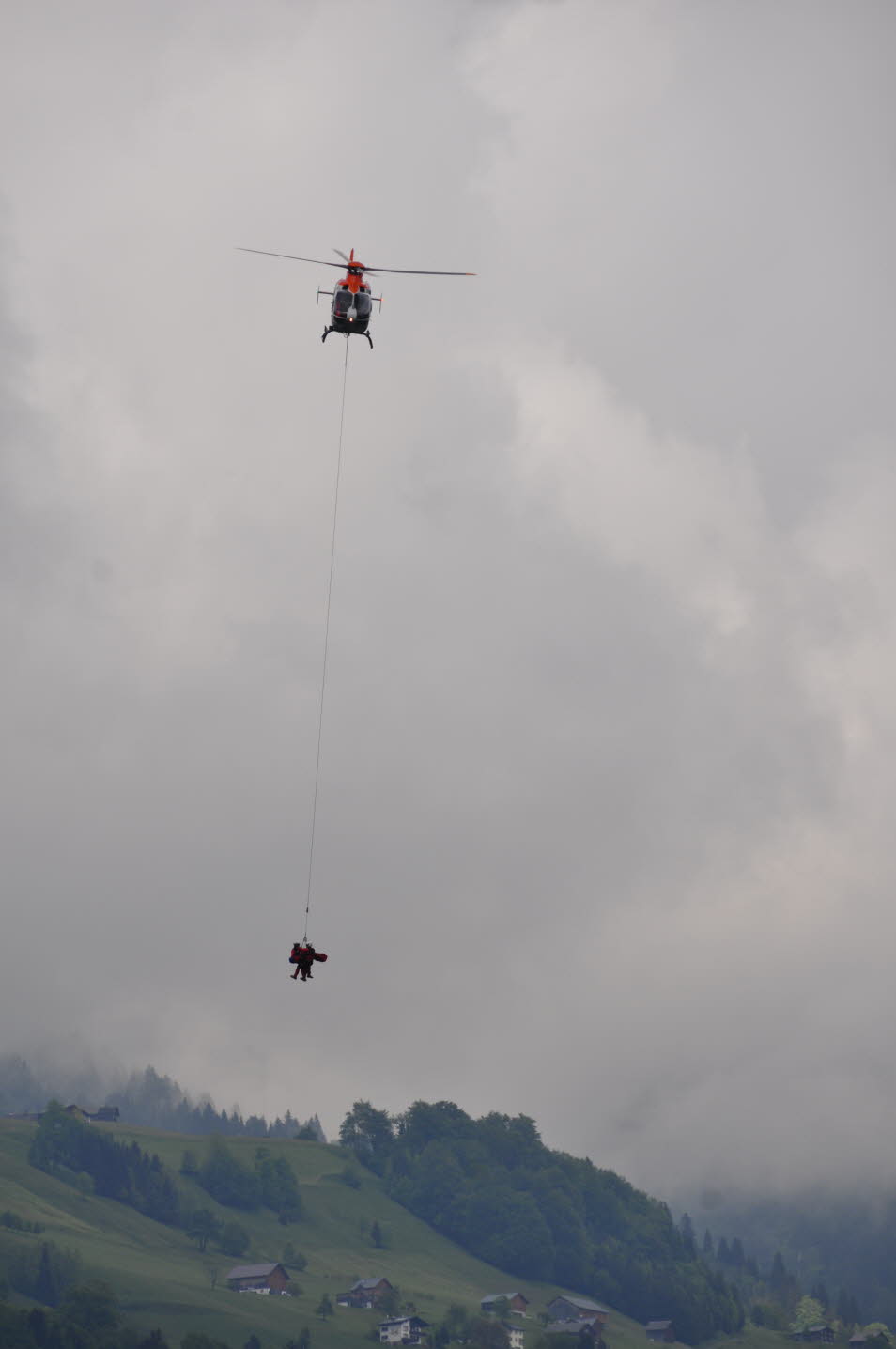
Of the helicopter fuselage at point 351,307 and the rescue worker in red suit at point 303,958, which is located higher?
the helicopter fuselage at point 351,307

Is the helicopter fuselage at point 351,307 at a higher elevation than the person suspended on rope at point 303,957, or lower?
higher

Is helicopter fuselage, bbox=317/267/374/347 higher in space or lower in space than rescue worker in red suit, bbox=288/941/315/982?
higher

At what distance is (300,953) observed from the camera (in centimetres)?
10669

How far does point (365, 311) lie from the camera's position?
122938mm

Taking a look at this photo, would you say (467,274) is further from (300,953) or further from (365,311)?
(300,953)

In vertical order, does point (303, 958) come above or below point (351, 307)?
below

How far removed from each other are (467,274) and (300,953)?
1715 inches

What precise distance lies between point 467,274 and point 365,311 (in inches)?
539

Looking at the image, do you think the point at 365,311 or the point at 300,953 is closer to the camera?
the point at 300,953

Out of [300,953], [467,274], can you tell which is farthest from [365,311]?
[300,953]

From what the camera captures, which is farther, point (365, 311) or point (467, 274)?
point (365, 311)

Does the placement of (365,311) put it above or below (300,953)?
above

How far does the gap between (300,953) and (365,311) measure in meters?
45.3

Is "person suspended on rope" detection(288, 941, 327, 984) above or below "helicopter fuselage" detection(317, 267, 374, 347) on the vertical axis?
below
